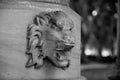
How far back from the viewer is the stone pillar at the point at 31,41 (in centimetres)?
263

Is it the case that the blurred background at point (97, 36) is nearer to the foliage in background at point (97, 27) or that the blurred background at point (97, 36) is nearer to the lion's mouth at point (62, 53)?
the foliage in background at point (97, 27)

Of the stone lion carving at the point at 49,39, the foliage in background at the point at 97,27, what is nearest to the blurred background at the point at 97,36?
the foliage in background at the point at 97,27

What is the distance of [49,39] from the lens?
105 inches

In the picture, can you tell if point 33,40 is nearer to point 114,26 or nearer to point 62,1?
point 62,1

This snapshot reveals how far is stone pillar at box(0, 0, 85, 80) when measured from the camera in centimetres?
263

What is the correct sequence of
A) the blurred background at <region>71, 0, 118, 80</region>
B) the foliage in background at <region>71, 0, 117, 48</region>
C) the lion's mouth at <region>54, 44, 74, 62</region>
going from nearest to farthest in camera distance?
the lion's mouth at <region>54, 44, 74, 62</region>
the foliage in background at <region>71, 0, 117, 48</region>
the blurred background at <region>71, 0, 118, 80</region>

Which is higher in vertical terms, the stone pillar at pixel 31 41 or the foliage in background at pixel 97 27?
the foliage in background at pixel 97 27

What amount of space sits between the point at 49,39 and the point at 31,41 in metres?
0.18

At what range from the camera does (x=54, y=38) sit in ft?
8.68

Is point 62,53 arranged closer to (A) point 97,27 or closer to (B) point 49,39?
(B) point 49,39

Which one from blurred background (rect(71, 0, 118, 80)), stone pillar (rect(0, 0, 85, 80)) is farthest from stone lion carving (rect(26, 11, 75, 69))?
blurred background (rect(71, 0, 118, 80))

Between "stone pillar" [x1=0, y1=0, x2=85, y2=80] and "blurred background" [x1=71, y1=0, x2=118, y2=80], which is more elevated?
"blurred background" [x1=71, y1=0, x2=118, y2=80]

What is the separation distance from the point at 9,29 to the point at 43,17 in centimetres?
34

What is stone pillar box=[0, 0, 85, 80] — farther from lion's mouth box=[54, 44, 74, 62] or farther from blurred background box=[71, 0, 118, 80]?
blurred background box=[71, 0, 118, 80]
